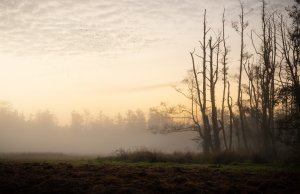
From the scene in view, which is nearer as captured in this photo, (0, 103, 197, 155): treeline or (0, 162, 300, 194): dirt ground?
(0, 162, 300, 194): dirt ground

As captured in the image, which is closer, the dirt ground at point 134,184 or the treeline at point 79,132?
the dirt ground at point 134,184

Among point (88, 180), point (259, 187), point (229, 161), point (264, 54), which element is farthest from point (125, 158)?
point (264, 54)

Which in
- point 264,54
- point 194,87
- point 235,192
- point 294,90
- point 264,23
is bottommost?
point 235,192

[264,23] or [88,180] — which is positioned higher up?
[264,23]

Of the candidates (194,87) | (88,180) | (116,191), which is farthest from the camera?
(194,87)

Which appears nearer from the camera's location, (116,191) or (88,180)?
(116,191)

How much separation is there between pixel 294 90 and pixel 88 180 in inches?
675

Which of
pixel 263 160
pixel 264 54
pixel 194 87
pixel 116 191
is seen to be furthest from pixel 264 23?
pixel 116 191

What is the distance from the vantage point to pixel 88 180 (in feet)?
37.5

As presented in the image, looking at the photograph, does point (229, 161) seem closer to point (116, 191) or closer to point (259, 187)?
point (259, 187)

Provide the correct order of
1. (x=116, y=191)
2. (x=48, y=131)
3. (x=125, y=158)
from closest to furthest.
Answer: (x=116, y=191) < (x=125, y=158) < (x=48, y=131)

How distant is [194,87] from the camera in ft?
120

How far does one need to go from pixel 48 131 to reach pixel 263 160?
14466 cm

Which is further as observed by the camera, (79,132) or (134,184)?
(79,132)
